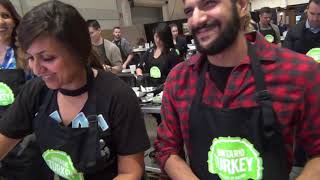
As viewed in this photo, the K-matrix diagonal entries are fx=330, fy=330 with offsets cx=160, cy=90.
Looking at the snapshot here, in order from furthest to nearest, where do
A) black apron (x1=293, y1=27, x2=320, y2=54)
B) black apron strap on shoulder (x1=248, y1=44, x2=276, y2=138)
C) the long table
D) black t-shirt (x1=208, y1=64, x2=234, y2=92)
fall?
black apron (x1=293, y1=27, x2=320, y2=54), the long table, black t-shirt (x1=208, y1=64, x2=234, y2=92), black apron strap on shoulder (x1=248, y1=44, x2=276, y2=138)

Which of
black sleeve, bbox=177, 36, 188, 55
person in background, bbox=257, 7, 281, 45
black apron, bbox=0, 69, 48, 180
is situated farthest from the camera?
black sleeve, bbox=177, 36, 188, 55

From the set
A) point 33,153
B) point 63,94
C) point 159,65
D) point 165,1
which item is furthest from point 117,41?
A: point 165,1

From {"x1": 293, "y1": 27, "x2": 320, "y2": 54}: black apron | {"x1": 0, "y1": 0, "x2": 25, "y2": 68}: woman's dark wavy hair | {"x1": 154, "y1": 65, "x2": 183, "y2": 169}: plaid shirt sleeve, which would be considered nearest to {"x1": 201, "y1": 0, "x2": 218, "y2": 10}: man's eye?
{"x1": 154, "y1": 65, "x2": 183, "y2": 169}: plaid shirt sleeve

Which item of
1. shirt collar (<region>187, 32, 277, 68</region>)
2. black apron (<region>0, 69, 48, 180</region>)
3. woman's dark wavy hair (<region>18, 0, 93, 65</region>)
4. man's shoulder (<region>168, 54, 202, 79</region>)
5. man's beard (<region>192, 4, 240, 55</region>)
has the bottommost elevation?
black apron (<region>0, 69, 48, 180</region>)

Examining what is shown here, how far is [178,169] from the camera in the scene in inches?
47.8

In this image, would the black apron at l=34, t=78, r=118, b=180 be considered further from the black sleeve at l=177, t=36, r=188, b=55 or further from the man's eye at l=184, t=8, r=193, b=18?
the black sleeve at l=177, t=36, r=188, b=55

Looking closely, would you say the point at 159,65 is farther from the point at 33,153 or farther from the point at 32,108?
the point at 32,108

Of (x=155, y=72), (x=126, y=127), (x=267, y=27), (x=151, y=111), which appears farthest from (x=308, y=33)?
(x=267, y=27)

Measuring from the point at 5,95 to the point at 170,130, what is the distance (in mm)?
1078

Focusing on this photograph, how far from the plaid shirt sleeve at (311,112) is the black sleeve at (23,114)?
3.20ft

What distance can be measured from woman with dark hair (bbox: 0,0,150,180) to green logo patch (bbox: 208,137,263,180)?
29cm

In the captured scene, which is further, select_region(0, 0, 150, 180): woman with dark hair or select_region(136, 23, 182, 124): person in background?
select_region(136, 23, 182, 124): person in background

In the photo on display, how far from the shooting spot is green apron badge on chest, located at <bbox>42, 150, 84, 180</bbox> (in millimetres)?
1184

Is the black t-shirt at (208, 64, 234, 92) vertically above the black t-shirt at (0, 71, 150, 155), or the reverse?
the black t-shirt at (208, 64, 234, 92)
